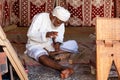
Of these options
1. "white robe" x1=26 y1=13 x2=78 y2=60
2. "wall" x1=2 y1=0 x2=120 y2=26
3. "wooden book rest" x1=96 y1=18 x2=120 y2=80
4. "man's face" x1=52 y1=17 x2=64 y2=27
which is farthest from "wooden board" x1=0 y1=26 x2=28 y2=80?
"wall" x1=2 y1=0 x2=120 y2=26

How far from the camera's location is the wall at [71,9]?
7461 mm

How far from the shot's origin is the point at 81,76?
4.32 meters

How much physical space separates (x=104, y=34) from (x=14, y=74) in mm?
1178

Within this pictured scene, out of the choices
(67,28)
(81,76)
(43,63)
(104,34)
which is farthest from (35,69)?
(67,28)

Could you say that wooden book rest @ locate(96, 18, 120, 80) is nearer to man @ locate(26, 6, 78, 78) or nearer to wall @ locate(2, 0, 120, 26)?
man @ locate(26, 6, 78, 78)

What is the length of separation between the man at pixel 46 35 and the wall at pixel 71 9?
2366 millimetres

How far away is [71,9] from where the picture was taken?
297 inches

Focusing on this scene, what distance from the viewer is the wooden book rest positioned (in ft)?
11.6

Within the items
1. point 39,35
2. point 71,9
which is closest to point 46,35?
point 39,35

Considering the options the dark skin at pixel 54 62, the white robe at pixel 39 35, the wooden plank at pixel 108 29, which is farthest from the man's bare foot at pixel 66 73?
the wooden plank at pixel 108 29

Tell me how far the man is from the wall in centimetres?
237

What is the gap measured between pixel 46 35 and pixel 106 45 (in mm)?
1500

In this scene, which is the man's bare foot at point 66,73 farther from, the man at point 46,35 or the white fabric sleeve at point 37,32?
the white fabric sleeve at point 37,32

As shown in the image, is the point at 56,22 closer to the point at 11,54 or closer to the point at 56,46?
the point at 56,46
